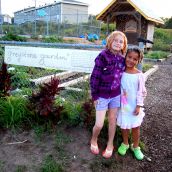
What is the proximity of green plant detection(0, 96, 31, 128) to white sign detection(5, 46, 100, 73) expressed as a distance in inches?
31.2

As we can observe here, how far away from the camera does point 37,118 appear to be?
13.8 feet

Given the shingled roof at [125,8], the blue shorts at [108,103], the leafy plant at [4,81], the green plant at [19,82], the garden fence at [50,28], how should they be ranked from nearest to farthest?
1. the blue shorts at [108,103]
2. the leafy plant at [4,81]
3. the green plant at [19,82]
4. the shingled roof at [125,8]
5. the garden fence at [50,28]

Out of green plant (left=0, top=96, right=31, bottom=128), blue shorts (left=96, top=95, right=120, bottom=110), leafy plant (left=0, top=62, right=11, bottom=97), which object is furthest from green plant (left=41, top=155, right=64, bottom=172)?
leafy plant (left=0, top=62, right=11, bottom=97)

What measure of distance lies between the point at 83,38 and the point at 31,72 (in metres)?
20.3

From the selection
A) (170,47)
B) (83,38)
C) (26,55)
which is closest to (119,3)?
(170,47)

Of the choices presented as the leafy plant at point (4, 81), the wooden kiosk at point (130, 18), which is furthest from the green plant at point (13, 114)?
the wooden kiosk at point (130, 18)

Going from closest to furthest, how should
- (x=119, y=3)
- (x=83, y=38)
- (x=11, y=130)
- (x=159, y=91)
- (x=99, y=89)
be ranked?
(x=99, y=89), (x=11, y=130), (x=159, y=91), (x=119, y=3), (x=83, y=38)

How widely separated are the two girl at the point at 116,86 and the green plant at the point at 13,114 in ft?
4.01

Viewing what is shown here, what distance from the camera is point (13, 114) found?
418 centimetres

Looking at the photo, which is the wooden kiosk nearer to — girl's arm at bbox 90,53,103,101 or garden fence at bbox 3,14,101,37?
garden fence at bbox 3,14,101,37

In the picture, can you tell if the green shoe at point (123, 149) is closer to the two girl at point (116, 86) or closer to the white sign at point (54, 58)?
the two girl at point (116, 86)

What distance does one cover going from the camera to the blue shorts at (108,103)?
3.47m

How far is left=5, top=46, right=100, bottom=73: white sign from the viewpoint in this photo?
4164 millimetres

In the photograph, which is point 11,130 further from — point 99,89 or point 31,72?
point 31,72
